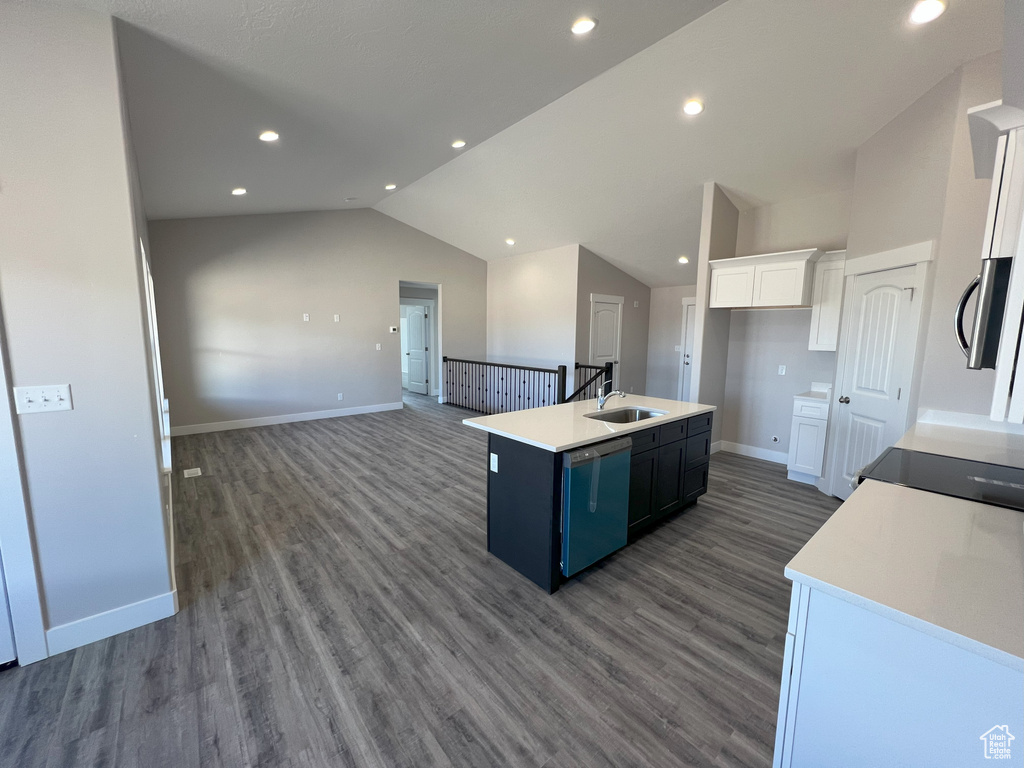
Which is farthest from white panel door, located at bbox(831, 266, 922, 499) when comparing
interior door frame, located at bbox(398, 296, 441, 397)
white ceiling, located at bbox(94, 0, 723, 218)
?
interior door frame, located at bbox(398, 296, 441, 397)

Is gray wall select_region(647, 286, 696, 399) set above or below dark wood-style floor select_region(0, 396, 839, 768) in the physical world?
above

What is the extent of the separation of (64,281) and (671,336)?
7.45 meters

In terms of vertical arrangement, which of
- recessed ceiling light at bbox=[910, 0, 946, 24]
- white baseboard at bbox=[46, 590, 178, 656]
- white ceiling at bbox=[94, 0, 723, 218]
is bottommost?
white baseboard at bbox=[46, 590, 178, 656]

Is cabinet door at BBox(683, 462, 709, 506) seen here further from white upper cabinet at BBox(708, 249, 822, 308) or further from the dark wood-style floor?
white upper cabinet at BBox(708, 249, 822, 308)

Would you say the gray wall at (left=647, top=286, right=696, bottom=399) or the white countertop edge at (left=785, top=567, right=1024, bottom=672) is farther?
the gray wall at (left=647, top=286, right=696, bottom=399)

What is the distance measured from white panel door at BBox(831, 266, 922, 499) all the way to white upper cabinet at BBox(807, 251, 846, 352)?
42 cm

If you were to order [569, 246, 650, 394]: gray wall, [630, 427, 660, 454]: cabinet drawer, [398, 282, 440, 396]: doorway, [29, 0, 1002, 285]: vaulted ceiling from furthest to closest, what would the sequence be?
1. [398, 282, 440, 396]: doorway
2. [569, 246, 650, 394]: gray wall
3. [630, 427, 660, 454]: cabinet drawer
4. [29, 0, 1002, 285]: vaulted ceiling

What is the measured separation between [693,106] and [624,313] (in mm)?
4269

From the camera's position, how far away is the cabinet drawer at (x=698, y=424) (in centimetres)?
334

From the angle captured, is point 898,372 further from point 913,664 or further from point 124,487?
point 124,487

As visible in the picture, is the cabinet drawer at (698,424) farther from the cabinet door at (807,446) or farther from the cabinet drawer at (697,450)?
the cabinet door at (807,446)

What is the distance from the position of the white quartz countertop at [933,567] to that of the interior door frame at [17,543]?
288cm

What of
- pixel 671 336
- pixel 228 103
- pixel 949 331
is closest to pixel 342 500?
pixel 228 103

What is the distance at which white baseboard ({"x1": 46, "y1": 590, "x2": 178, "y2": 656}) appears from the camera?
79.3 inches
